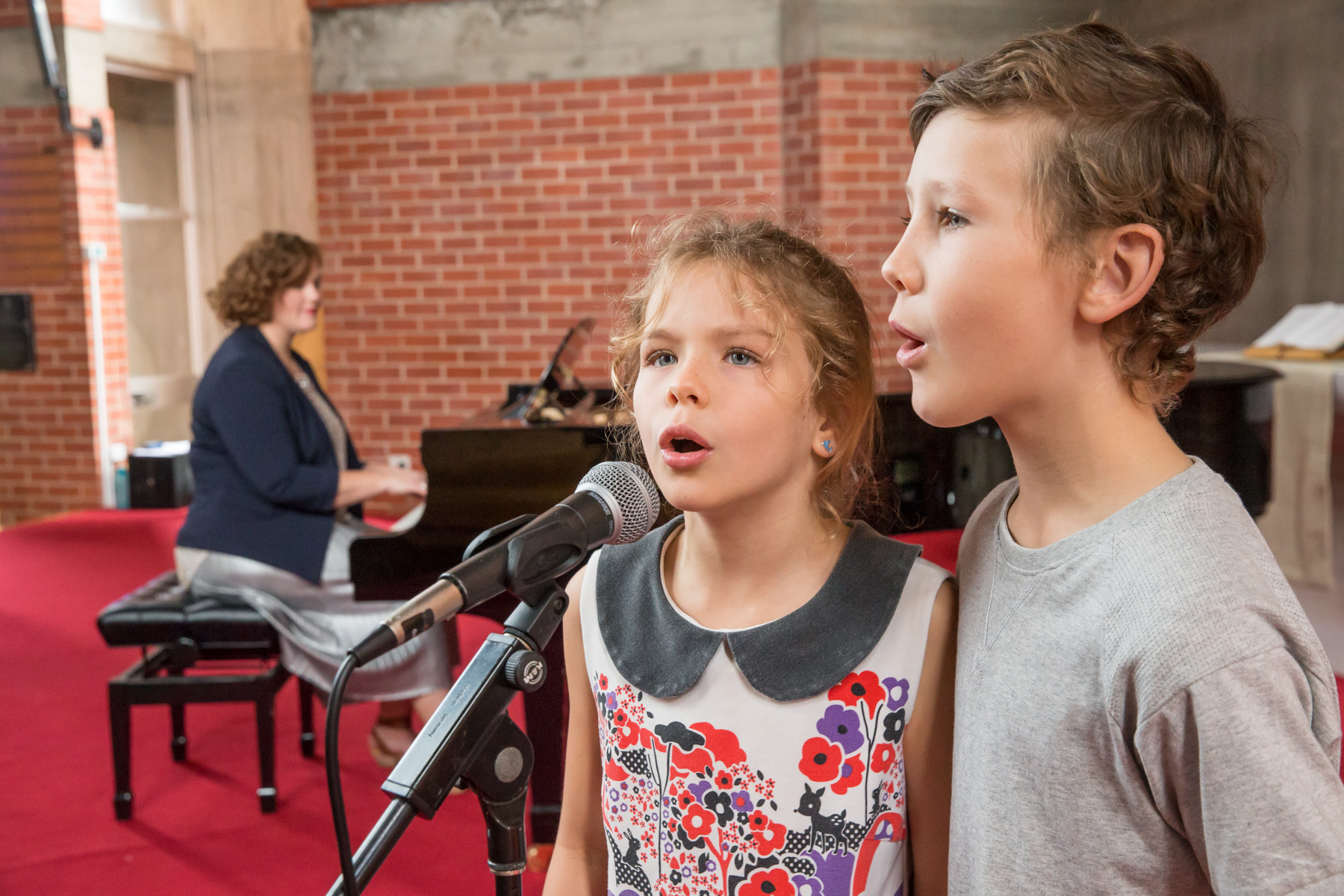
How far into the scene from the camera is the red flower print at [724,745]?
1132 millimetres

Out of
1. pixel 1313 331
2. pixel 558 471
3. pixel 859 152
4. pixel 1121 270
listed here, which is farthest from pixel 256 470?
pixel 1313 331

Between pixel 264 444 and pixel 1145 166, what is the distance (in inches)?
115

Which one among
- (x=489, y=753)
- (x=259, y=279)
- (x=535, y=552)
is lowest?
(x=489, y=753)

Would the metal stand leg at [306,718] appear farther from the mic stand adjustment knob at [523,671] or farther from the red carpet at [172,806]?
the mic stand adjustment knob at [523,671]

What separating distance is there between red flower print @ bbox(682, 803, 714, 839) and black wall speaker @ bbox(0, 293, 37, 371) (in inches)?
270

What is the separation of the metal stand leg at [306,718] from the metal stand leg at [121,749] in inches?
20.5

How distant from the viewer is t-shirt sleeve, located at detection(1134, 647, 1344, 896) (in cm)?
74

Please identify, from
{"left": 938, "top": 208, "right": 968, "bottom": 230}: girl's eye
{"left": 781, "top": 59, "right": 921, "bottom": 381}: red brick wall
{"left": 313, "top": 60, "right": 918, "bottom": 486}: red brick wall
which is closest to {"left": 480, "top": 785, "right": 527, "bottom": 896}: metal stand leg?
{"left": 938, "top": 208, "right": 968, "bottom": 230}: girl's eye

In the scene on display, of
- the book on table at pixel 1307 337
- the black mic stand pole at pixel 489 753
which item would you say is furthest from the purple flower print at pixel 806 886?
the book on table at pixel 1307 337

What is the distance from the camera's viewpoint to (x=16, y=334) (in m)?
6.71

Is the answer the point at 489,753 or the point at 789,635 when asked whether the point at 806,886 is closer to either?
the point at 789,635

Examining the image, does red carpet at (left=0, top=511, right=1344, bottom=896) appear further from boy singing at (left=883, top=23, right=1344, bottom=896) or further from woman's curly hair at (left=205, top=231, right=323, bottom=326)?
boy singing at (left=883, top=23, right=1344, bottom=896)

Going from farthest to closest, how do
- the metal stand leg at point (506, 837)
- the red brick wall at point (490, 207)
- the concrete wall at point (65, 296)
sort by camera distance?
the concrete wall at point (65, 296), the red brick wall at point (490, 207), the metal stand leg at point (506, 837)

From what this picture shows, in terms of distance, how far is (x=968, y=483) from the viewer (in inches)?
126
